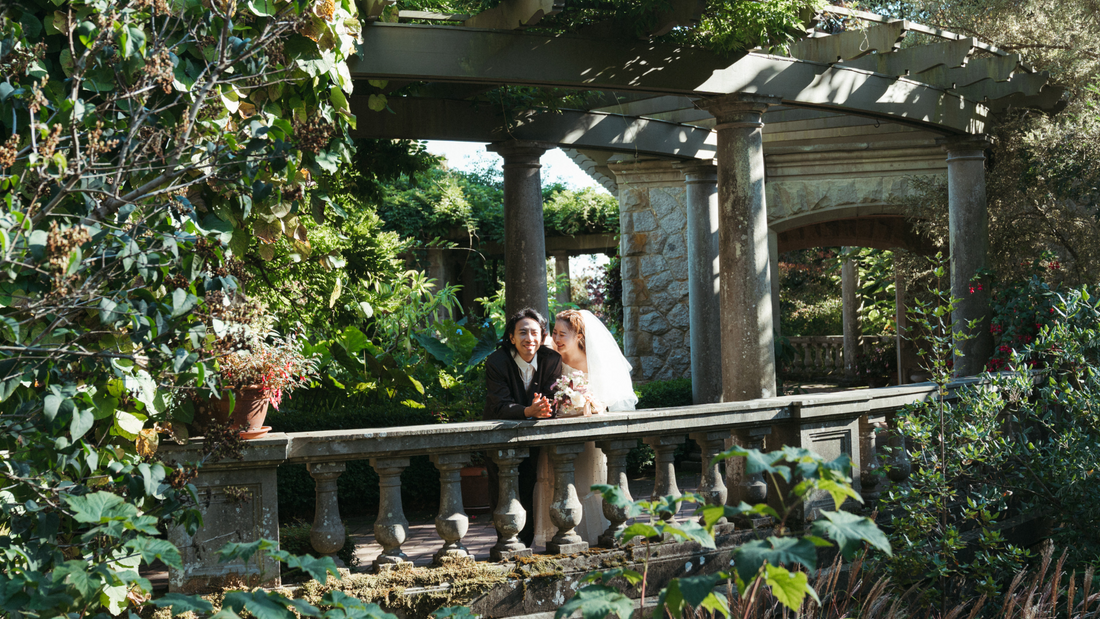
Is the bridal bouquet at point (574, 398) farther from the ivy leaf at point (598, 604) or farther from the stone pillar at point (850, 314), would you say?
the stone pillar at point (850, 314)

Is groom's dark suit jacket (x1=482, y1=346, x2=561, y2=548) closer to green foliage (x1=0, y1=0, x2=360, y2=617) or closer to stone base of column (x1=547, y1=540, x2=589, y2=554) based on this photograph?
stone base of column (x1=547, y1=540, x2=589, y2=554)

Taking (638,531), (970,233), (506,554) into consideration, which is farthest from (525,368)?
(970,233)

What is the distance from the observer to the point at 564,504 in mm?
3574

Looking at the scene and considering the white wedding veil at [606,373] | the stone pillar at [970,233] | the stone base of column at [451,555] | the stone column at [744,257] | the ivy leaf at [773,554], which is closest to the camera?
the ivy leaf at [773,554]

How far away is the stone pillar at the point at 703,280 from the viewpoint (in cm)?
836

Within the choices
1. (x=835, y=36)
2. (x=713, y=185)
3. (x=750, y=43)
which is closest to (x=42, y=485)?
(x=750, y=43)

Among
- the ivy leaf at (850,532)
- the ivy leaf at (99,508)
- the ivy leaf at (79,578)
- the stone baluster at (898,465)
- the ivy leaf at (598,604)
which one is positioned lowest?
the stone baluster at (898,465)

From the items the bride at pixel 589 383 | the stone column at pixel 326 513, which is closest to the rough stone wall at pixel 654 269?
the bride at pixel 589 383

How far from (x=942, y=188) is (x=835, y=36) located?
393 centimetres

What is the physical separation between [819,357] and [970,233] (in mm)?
9622

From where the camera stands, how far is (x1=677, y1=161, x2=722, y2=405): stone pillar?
836cm

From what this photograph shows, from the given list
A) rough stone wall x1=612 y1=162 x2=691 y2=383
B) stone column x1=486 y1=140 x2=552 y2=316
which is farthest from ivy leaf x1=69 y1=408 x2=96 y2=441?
rough stone wall x1=612 y1=162 x2=691 y2=383

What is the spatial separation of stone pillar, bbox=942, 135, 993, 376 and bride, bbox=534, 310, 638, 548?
432cm

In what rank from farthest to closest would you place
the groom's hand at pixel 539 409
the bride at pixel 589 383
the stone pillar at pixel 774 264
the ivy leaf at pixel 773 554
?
the stone pillar at pixel 774 264 → the bride at pixel 589 383 → the groom's hand at pixel 539 409 → the ivy leaf at pixel 773 554
